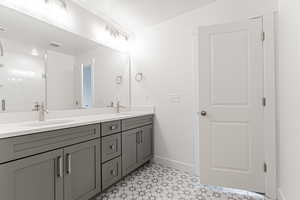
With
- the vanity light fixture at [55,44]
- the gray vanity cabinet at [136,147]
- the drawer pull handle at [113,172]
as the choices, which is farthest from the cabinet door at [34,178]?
the vanity light fixture at [55,44]

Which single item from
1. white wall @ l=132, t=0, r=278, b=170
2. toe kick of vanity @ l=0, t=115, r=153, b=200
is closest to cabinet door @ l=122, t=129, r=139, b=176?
toe kick of vanity @ l=0, t=115, r=153, b=200

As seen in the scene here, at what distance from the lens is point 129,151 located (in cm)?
233

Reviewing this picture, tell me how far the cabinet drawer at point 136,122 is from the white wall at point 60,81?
2.20ft

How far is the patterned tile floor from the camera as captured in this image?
1912 millimetres

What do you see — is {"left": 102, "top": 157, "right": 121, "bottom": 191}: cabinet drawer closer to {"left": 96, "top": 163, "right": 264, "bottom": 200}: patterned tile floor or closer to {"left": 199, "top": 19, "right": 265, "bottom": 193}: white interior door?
{"left": 96, "top": 163, "right": 264, "bottom": 200}: patterned tile floor

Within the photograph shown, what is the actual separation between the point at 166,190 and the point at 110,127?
0.94 m

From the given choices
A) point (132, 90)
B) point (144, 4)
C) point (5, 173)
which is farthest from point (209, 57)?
point (5, 173)

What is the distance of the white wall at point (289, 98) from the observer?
4.38 ft

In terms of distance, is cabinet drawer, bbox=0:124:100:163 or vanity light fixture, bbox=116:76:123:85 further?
vanity light fixture, bbox=116:76:123:85

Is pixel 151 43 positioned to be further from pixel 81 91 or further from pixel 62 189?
pixel 62 189

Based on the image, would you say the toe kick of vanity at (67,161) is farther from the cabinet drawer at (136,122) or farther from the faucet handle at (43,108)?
the faucet handle at (43,108)

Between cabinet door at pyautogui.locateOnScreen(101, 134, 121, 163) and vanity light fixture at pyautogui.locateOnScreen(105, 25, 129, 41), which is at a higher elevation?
vanity light fixture at pyautogui.locateOnScreen(105, 25, 129, 41)

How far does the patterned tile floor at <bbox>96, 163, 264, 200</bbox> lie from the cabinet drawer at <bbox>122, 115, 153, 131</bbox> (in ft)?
2.17

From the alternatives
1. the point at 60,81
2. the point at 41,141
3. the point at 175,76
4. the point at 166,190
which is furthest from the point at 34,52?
the point at 166,190
